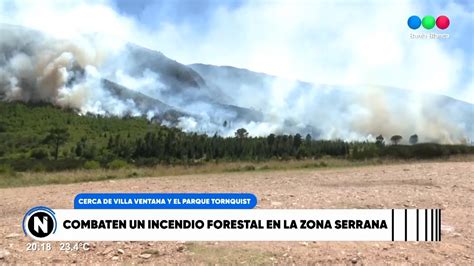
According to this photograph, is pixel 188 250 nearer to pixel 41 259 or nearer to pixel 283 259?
pixel 283 259

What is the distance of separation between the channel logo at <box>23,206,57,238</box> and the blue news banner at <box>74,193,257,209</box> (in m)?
0.39

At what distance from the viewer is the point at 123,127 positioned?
132 meters

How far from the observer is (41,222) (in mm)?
5664

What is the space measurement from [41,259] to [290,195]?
4.79m

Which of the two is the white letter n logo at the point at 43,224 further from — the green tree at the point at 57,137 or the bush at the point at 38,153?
the green tree at the point at 57,137

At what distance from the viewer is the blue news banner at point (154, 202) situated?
5.97 meters

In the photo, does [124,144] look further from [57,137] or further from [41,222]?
[41,222]

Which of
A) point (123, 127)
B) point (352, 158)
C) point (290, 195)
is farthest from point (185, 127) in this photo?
point (290, 195)

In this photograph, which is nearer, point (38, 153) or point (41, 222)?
point (41, 222)

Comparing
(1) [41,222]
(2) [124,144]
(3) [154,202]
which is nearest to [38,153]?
(2) [124,144]

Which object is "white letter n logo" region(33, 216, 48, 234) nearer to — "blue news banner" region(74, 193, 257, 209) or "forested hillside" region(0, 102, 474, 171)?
"blue news banner" region(74, 193, 257, 209)

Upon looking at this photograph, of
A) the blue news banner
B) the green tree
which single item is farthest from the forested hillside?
the blue news banner

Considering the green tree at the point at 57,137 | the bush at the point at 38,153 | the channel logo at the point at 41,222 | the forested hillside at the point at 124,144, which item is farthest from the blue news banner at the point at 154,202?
the green tree at the point at 57,137

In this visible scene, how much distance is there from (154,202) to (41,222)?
158 cm
